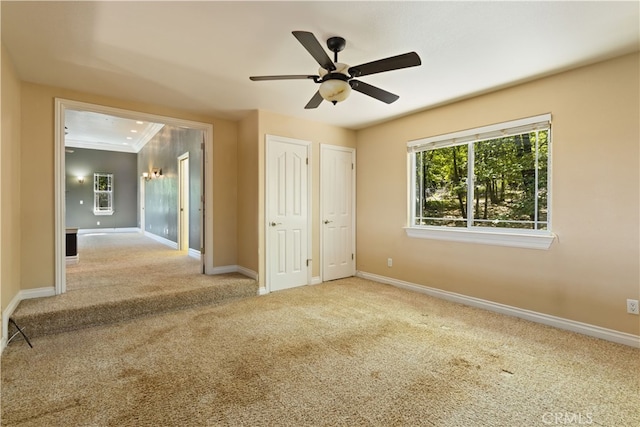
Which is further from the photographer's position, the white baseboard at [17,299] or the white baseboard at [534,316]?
the white baseboard at [534,316]

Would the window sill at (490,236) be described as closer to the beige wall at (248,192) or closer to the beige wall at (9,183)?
the beige wall at (248,192)

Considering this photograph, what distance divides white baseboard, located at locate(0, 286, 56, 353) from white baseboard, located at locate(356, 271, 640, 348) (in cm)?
425

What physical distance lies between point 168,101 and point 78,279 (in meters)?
2.66

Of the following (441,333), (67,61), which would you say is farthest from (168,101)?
(441,333)

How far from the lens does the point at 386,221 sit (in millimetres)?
4750

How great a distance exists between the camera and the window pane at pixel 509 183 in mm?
3281

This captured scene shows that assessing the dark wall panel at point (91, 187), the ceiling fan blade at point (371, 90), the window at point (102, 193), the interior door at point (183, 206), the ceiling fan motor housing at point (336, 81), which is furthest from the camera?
the window at point (102, 193)

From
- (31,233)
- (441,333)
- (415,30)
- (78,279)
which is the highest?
(415,30)

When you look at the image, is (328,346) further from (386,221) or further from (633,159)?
(633,159)

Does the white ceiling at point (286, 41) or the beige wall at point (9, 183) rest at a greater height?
the white ceiling at point (286, 41)

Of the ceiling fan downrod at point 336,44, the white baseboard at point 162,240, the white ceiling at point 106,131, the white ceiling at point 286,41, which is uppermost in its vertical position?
the white ceiling at point 106,131

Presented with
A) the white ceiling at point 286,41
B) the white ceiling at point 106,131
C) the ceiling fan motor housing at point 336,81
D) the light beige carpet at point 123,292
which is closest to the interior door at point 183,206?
the light beige carpet at point 123,292

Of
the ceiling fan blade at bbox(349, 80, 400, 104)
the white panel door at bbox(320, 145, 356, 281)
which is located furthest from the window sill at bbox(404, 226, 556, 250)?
the ceiling fan blade at bbox(349, 80, 400, 104)

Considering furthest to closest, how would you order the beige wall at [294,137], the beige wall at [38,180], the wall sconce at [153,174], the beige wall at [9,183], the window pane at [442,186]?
the wall sconce at [153,174] < the beige wall at [294,137] < the window pane at [442,186] < the beige wall at [38,180] < the beige wall at [9,183]
